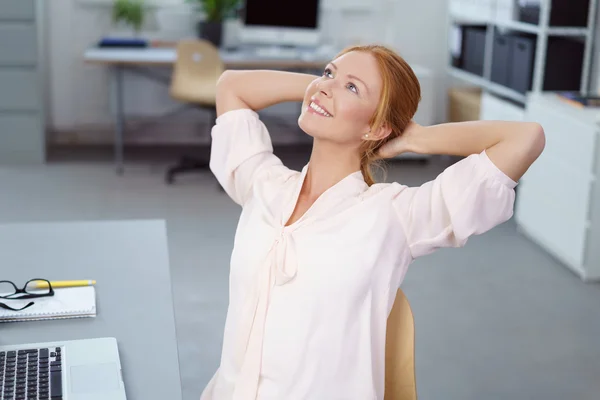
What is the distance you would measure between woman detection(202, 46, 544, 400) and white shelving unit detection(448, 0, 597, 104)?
3.09 meters

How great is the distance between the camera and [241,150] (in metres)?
1.61

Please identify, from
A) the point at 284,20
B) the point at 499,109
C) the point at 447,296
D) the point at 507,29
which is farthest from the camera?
the point at 284,20

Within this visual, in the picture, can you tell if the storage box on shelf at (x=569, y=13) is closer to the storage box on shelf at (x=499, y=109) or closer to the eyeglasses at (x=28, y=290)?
the storage box on shelf at (x=499, y=109)

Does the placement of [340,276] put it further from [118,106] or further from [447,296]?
[118,106]

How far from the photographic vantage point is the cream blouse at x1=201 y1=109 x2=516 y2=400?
4.61 feet

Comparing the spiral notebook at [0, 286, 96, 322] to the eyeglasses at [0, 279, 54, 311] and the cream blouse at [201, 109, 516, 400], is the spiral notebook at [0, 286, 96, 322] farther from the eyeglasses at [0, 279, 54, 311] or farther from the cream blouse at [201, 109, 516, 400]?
the cream blouse at [201, 109, 516, 400]

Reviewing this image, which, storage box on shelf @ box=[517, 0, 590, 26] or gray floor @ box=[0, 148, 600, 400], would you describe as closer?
gray floor @ box=[0, 148, 600, 400]

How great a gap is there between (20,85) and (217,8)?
4.21ft

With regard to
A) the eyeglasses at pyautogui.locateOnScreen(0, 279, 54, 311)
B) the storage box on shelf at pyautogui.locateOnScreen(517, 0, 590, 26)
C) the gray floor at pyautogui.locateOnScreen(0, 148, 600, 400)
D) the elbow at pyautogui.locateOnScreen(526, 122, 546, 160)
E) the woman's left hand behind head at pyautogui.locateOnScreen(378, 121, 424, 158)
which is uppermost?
the storage box on shelf at pyautogui.locateOnScreen(517, 0, 590, 26)

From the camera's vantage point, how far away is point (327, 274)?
1414 mm

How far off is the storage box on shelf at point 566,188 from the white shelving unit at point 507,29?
0.47 meters

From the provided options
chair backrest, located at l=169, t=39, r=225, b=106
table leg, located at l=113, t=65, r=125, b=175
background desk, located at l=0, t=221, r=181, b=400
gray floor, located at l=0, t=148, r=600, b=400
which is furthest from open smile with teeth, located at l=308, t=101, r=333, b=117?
table leg, located at l=113, t=65, r=125, b=175

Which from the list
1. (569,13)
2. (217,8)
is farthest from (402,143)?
(217,8)

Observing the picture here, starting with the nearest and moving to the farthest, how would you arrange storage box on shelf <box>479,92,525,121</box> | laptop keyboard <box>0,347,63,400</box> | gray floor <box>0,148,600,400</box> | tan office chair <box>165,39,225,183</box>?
laptop keyboard <box>0,347,63,400</box>, gray floor <box>0,148,600,400</box>, storage box on shelf <box>479,92,525,121</box>, tan office chair <box>165,39,225,183</box>
